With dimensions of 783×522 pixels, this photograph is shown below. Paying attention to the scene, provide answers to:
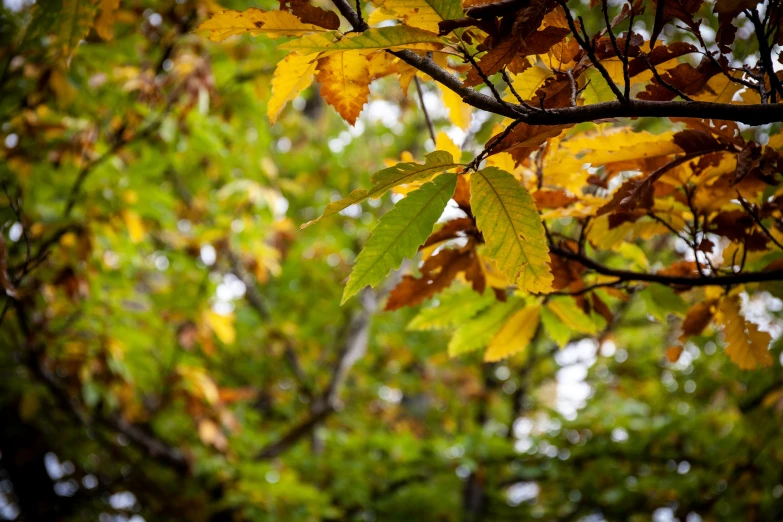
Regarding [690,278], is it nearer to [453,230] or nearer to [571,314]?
[571,314]

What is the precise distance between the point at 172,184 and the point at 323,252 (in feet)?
4.46

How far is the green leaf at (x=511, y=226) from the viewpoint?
683mm

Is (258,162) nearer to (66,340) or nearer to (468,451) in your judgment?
(66,340)

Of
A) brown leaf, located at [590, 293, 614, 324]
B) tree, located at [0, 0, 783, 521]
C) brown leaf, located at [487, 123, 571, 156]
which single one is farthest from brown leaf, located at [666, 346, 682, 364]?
brown leaf, located at [487, 123, 571, 156]

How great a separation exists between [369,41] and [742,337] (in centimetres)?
94

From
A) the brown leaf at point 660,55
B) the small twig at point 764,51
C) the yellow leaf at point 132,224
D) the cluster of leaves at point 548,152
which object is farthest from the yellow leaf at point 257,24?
the yellow leaf at point 132,224

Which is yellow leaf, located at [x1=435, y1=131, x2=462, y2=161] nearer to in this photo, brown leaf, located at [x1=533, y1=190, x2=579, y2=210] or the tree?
the tree

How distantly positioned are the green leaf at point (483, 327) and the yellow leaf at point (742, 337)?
0.40 meters

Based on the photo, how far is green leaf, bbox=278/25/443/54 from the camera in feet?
1.98

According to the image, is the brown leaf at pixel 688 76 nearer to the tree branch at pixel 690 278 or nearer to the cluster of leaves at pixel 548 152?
the cluster of leaves at pixel 548 152

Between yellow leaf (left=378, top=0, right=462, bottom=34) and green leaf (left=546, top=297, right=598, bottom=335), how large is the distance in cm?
67

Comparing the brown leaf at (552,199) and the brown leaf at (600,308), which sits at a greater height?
the brown leaf at (552,199)

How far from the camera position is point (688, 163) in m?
0.95

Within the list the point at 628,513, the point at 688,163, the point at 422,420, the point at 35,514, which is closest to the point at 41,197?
the point at 688,163
